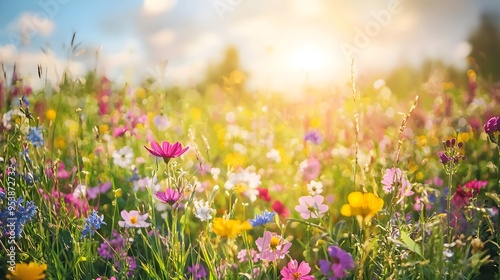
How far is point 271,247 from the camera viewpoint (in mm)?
1493

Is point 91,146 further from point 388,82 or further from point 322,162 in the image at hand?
point 388,82

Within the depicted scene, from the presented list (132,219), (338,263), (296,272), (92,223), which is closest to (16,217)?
(92,223)

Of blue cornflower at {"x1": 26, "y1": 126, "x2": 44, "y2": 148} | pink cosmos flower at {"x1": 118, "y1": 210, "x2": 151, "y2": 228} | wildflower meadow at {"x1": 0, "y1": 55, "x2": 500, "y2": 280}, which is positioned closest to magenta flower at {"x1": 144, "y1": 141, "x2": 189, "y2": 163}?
wildflower meadow at {"x1": 0, "y1": 55, "x2": 500, "y2": 280}

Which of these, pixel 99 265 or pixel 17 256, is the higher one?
pixel 17 256

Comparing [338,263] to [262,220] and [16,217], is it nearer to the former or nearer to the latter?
[262,220]

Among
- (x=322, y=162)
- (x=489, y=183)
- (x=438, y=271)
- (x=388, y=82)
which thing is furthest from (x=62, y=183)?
(x=388, y=82)

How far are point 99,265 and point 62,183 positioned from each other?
754mm

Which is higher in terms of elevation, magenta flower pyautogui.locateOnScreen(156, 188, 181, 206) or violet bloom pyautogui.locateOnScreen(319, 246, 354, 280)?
magenta flower pyautogui.locateOnScreen(156, 188, 181, 206)

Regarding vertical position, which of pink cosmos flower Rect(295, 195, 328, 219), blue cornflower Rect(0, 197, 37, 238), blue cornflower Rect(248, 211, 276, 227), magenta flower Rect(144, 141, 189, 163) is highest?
magenta flower Rect(144, 141, 189, 163)

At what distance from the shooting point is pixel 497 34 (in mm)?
13703

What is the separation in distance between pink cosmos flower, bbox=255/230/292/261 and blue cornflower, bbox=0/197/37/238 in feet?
2.47

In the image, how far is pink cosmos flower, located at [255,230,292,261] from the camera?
148 centimetres

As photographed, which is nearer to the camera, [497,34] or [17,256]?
[17,256]

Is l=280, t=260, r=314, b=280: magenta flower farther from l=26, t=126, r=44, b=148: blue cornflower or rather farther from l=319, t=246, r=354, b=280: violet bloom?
l=26, t=126, r=44, b=148: blue cornflower
